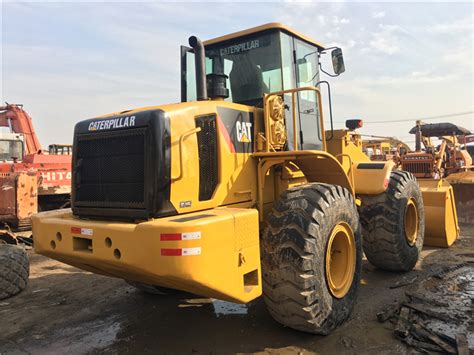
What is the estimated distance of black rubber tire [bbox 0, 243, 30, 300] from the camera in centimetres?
520

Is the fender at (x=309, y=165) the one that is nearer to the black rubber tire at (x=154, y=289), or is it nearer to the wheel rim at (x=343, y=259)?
the wheel rim at (x=343, y=259)

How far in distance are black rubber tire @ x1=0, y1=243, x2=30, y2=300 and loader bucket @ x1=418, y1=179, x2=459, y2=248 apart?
6400mm

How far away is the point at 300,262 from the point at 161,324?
5.66 feet

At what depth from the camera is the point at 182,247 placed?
2932 mm

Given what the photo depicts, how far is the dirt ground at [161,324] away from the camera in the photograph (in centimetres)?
368

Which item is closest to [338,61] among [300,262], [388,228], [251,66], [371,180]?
[251,66]

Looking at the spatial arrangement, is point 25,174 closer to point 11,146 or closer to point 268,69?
point 11,146

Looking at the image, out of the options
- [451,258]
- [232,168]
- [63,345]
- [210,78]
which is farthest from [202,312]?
[451,258]

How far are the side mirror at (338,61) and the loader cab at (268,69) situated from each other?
0.04 ft

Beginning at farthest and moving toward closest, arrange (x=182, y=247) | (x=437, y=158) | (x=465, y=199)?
(x=437, y=158), (x=465, y=199), (x=182, y=247)

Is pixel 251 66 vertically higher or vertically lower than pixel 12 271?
higher

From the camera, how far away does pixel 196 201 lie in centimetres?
352

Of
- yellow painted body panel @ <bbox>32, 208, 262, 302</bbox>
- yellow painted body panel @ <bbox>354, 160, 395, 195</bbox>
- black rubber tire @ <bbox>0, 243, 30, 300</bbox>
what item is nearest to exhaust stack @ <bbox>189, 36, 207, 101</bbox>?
yellow painted body panel @ <bbox>32, 208, 262, 302</bbox>

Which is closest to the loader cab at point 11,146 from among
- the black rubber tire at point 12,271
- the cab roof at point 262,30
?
the black rubber tire at point 12,271
